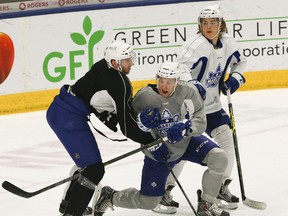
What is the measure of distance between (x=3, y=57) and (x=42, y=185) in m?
2.42

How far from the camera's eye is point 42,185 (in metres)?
7.04

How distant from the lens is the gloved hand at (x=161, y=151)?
5.71m

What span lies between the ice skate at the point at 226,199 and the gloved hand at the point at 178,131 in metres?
0.84

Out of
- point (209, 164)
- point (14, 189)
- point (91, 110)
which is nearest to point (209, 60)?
point (209, 164)

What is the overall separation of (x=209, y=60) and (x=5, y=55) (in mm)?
3375

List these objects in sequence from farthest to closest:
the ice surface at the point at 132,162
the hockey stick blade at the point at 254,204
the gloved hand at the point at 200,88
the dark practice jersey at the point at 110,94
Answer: the ice surface at the point at 132,162, the hockey stick blade at the point at 254,204, the gloved hand at the point at 200,88, the dark practice jersey at the point at 110,94

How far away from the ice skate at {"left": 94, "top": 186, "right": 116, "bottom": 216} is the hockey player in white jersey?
43 centimetres

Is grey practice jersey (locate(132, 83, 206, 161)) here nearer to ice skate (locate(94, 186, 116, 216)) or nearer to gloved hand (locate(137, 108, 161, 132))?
gloved hand (locate(137, 108, 161, 132))

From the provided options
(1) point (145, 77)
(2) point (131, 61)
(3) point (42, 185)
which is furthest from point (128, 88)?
(1) point (145, 77)

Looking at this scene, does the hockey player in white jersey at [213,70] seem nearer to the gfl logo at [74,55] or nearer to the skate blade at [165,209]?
the skate blade at [165,209]

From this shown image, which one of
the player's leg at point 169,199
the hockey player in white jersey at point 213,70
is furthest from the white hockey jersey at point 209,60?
the player's leg at point 169,199

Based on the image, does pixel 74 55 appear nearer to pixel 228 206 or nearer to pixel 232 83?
pixel 232 83

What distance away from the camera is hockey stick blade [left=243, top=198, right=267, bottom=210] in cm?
616

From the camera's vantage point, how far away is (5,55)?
30.1ft
